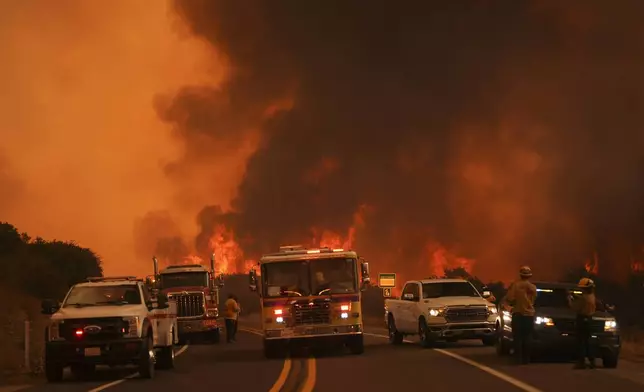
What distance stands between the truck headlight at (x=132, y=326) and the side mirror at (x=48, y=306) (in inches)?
59.0

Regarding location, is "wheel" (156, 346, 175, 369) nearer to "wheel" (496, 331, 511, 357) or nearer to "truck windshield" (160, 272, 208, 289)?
"wheel" (496, 331, 511, 357)

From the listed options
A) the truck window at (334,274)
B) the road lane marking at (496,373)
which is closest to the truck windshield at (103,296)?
the truck window at (334,274)

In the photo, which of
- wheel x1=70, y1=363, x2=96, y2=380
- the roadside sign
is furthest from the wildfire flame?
wheel x1=70, y1=363, x2=96, y2=380

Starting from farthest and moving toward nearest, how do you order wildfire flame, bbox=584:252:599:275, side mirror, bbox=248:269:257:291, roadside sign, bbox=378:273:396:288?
wildfire flame, bbox=584:252:599:275 → roadside sign, bbox=378:273:396:288 → side mirror, bbox=248:269:257:291

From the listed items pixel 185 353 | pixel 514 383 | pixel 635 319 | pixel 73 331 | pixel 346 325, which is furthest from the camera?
pixel 635 319

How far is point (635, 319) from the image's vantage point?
218ft

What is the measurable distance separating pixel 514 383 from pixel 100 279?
10.5 metres

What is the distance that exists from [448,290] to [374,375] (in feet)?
33.7

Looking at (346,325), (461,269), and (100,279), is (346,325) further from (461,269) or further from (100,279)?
(461,269)

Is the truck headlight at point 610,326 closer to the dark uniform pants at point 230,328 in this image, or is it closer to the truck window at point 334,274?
the truck window at point 334,274

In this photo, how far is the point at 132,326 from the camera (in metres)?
Answer: 20.2

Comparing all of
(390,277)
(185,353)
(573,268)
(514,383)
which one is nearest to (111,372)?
(185,353)

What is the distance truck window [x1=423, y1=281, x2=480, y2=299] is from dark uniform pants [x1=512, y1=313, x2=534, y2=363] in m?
7.51

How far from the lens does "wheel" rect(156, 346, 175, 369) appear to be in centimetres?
2302
